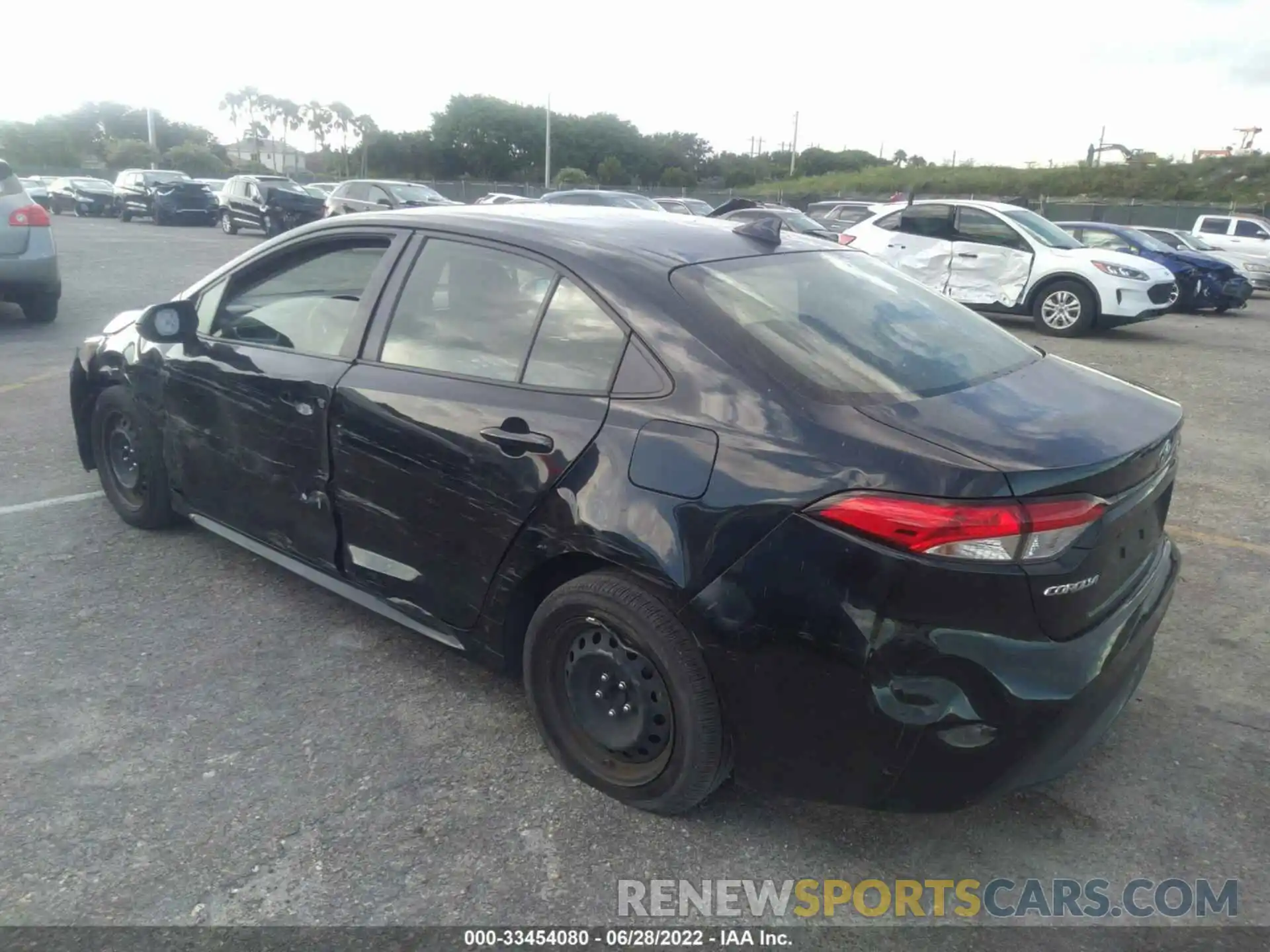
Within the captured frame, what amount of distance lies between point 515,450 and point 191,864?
1.36 m

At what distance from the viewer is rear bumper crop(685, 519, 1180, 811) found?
7.30ft

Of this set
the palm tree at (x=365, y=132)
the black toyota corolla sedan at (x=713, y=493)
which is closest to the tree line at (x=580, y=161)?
the palm tree at (x=365, y=132)

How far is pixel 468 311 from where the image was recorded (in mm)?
3158

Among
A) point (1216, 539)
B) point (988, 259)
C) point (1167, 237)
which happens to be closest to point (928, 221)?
point (988, 259)

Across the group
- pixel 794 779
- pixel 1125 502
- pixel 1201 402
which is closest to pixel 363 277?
pixel 794 779

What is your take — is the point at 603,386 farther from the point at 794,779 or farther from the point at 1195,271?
the point at 1195,271

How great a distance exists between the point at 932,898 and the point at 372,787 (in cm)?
155

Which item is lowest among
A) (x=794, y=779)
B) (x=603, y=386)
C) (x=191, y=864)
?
(x=191, y=864)

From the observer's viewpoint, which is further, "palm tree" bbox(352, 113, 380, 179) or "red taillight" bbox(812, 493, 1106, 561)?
"palm tree" bbox(352, 113, 380, 179)

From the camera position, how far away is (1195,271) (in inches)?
603

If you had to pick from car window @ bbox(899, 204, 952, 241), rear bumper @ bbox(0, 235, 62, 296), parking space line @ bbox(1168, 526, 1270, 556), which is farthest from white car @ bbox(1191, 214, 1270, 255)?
rear bumper @ bbox(0, 235, 62, 296)

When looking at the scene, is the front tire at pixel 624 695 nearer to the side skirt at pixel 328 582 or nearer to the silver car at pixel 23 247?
the side skirt at pixel 328 582

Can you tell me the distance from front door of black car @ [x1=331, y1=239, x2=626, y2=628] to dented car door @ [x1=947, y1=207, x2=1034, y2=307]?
10747 mm

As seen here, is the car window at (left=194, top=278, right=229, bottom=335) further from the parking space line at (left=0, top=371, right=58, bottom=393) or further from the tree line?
the tree line
